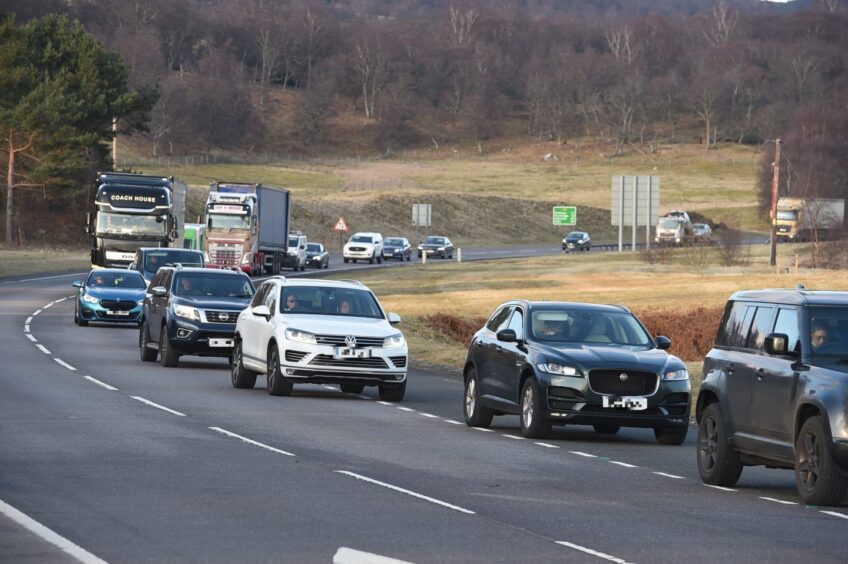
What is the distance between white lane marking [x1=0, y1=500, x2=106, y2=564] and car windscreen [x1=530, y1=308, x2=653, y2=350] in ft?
28.9

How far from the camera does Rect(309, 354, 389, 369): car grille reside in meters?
24.0

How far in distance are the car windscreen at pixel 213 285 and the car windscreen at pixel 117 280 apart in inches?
466

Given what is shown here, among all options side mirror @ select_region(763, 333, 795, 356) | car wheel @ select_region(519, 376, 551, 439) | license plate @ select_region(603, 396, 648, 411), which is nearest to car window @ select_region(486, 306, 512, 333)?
car wheel @ select_region(519, 376, 551, 439)

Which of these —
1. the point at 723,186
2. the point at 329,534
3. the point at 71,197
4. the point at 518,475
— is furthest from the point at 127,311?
the point at 723,186

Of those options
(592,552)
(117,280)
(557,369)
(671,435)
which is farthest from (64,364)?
(592,552)

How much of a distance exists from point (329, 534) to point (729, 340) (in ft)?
18.4

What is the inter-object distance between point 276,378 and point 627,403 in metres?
6.73

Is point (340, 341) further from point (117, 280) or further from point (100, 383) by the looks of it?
point (117, 280)

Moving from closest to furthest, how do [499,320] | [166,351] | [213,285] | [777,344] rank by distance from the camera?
[777,344]
[499,320]
[166,351]
[213,285]

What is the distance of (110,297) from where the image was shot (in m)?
42.5

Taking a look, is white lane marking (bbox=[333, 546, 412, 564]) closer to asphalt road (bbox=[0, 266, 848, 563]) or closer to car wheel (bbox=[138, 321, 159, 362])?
asphalt road (bbox=[0, 266, 848, 563])

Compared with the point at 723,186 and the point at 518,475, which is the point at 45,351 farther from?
the point at 723,186

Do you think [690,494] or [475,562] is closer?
[475,562]

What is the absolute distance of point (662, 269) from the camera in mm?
79500
